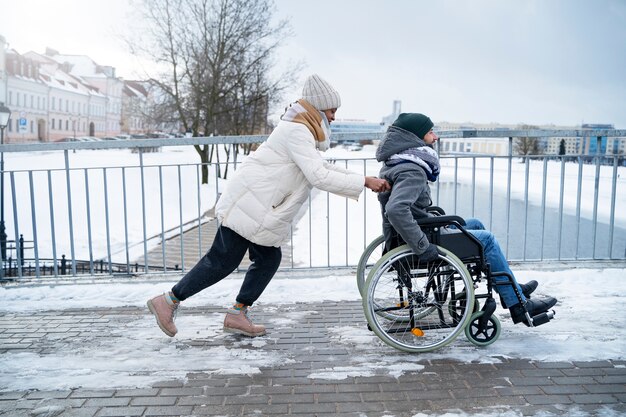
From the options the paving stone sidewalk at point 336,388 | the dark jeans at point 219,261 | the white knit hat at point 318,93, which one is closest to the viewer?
the paving stone sidewalk at point 336,388

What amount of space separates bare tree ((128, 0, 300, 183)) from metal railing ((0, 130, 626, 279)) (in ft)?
14.2

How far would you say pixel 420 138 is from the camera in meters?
3.91

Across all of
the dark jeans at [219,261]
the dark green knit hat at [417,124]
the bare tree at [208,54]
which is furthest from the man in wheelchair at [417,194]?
the bare tree at [208,54]

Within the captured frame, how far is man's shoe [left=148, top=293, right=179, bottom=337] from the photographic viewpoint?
420 cm

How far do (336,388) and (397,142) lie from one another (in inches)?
58.8

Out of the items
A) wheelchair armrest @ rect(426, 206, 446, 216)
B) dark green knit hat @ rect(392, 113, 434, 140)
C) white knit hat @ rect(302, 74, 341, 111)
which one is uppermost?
white knit hat @ rect(302, 74, 341, 111)

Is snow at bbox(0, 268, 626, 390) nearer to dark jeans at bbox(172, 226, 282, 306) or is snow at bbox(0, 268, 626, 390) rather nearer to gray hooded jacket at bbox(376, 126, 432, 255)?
dark jeans at bbox(172, 226, 282, 306)

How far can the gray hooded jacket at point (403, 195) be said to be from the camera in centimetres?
368

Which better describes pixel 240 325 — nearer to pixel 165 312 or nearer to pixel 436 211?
pixel 165 312

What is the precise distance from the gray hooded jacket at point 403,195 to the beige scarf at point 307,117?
1.34 ft

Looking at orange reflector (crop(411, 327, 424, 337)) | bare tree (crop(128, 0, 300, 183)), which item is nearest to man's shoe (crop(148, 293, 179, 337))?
orange reflector (crop(411, 327, 424, 337))

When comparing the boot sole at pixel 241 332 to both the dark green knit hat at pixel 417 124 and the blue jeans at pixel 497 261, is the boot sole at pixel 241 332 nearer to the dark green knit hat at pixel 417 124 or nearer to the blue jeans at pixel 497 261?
the blue jeans at pixel 497 261

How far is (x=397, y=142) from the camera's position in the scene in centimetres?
386

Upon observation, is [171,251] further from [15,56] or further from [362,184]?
[15,56]
